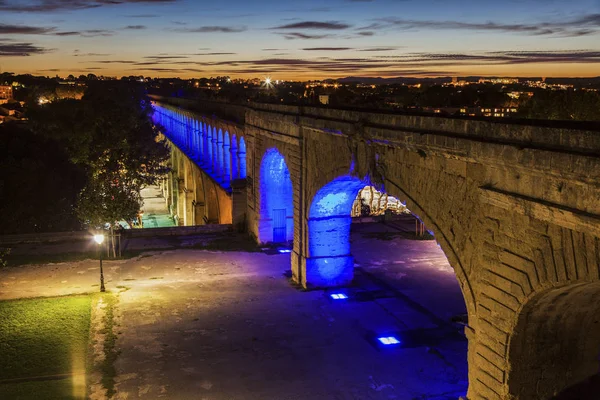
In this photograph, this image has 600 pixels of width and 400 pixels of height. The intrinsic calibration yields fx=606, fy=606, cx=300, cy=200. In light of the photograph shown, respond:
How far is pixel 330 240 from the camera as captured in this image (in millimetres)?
19500

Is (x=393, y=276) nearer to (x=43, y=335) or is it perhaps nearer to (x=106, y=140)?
(x=43, y=335)

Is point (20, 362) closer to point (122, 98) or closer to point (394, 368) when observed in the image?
point (394, 368)

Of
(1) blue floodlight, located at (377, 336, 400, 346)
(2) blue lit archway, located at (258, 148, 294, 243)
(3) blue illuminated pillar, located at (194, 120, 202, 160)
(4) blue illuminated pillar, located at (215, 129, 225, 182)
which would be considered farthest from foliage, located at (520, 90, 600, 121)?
(3) blue illuminated pillar, located at (194, 120, 202, 160)

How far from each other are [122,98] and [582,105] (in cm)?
4190

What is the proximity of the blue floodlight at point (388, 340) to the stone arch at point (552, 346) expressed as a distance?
211 inches

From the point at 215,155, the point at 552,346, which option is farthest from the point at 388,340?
the point at 215,155

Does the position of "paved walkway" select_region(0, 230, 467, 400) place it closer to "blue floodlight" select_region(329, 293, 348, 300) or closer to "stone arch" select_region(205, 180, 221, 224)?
"blue floodlight" select_region(329, 293, 348, 300)

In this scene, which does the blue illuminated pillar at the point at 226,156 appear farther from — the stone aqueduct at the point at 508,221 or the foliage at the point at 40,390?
the foliage at the point at 40,390

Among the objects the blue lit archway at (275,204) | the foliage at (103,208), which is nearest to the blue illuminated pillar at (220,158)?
the blue lit archway at (275,204)

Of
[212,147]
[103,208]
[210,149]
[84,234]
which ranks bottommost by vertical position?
[84,234]

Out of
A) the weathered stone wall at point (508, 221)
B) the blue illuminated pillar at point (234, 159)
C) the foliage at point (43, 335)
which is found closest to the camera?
the weathered stone wall at point (508, 221)

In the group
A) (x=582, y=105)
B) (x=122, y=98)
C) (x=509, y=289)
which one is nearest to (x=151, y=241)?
(x=509, y=289)

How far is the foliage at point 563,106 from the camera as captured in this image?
32906 millimetres

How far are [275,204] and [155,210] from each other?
115ft
